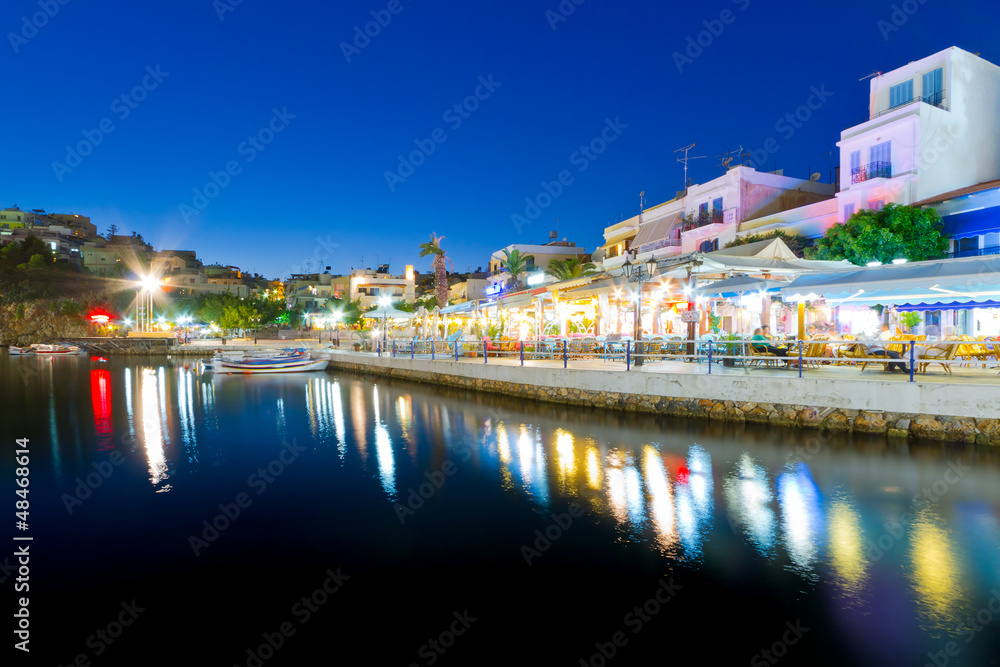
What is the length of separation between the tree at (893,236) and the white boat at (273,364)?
88.5 ft

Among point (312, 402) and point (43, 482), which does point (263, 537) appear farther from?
point (312, 402)

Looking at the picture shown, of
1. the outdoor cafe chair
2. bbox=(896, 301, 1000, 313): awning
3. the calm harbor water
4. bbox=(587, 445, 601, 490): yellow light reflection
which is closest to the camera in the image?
the calm harbor water

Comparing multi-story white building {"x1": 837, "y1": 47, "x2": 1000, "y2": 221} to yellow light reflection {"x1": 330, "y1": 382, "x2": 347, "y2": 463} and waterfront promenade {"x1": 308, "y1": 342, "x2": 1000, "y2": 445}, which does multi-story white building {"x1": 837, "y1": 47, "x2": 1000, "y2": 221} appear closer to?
waterfront promenade {"x1": 308, "y1": 342, "x2": 1000, "y2": 445}

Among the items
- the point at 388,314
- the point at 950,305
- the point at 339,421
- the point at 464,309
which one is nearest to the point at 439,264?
the point at 388,314

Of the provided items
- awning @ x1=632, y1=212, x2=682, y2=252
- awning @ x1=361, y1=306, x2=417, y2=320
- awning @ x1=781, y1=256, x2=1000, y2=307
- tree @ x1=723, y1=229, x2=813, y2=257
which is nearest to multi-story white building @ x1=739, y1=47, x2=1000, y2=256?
tree @ x1=723, y1=229, x2=813, y2=257

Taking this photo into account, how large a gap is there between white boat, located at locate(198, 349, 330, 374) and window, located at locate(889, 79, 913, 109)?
103ft

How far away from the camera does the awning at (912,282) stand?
10.6 m

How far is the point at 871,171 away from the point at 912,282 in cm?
1517

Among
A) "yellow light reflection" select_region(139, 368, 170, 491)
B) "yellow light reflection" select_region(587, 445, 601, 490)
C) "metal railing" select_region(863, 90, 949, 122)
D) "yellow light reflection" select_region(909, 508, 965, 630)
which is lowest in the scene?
"yellow light reflection" select_region(909, 508, 965, 630)

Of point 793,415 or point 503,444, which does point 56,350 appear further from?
point 793,415

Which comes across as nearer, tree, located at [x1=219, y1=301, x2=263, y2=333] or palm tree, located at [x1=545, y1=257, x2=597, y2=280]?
palm tree, located at [x1=545, y1=257, x2=597, y2=280]

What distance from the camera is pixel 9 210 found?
9500 centimetres

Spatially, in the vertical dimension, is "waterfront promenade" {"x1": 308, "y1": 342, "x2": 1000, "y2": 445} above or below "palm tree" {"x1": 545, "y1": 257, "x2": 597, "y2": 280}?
below

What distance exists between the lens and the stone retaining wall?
944cm
